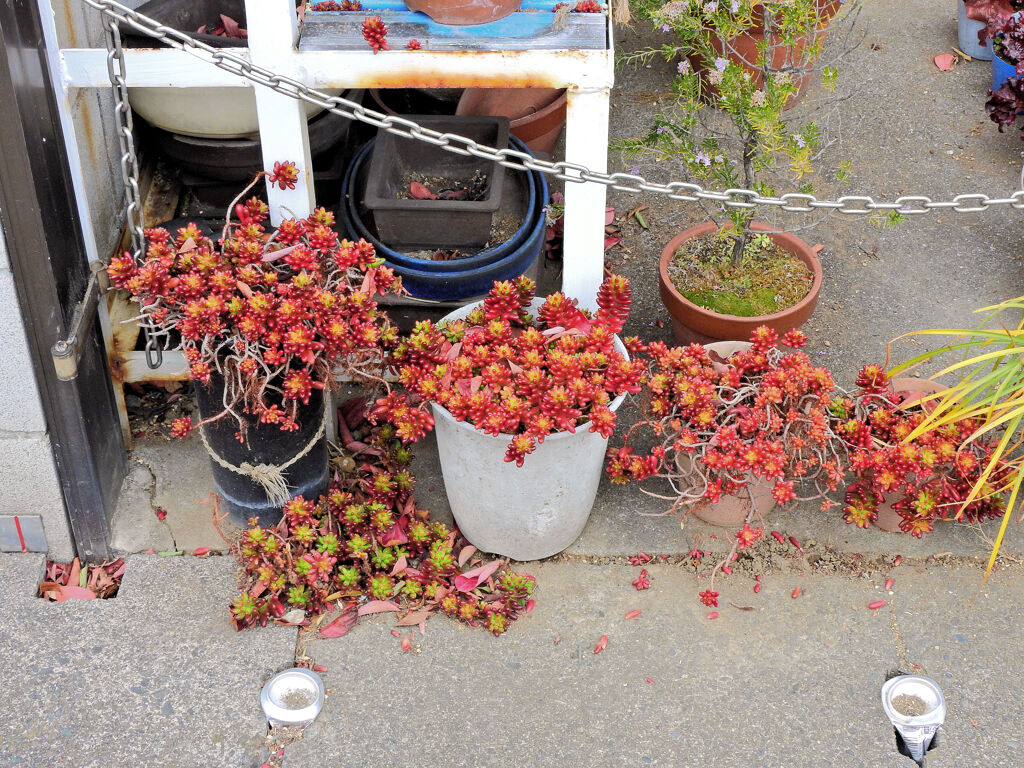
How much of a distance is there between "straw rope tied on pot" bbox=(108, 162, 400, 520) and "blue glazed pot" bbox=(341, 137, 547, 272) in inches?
15.7

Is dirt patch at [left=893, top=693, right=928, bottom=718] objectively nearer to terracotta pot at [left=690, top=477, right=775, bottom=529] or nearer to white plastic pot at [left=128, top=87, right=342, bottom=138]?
terracotta pot at [left=690, top=477, right=775, bottom=529]

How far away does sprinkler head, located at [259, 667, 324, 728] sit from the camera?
279 cm

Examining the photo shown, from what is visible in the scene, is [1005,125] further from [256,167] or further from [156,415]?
[156,415]

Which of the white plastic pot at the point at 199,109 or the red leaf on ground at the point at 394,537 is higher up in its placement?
the white plastic pot at the point at 199,109

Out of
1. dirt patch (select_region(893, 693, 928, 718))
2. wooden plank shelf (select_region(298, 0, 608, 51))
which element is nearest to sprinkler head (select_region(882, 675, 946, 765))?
dirt patch (select_region(893, 693, 928, 718))

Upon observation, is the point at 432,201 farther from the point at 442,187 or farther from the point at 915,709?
the point at 915,709

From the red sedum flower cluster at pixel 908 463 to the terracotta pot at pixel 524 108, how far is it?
1811 millimetres

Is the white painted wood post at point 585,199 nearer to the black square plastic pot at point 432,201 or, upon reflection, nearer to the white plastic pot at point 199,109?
the black square plastic pot at point 432,201

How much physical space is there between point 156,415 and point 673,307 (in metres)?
1.81

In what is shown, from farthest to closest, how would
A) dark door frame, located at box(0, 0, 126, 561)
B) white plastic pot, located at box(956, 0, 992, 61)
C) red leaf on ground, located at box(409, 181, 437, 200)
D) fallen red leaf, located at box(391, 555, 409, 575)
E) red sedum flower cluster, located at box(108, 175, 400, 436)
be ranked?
white plastic pot, located at box(956, 0, 992, 61), red leaf on ground, located at box(409, 181, 437, 200), fallen red leaf, located at box(391, 555, 409, 575), red sedum flower cluster, located at box(108, 175, 400, 436), dark door frame, located at box(0, 0, 126, 561)

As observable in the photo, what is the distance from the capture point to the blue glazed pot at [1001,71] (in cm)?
469

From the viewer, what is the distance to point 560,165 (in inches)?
106

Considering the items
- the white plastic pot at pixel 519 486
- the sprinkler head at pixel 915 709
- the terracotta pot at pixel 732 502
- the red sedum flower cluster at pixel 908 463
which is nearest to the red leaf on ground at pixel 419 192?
the white plastic pot at pixel 519 486

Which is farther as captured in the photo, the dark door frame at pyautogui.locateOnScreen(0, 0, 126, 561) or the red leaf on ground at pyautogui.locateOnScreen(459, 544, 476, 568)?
the red leaf on ground at pyautogui.locateOnScreen(459, 544, 476, 568)
